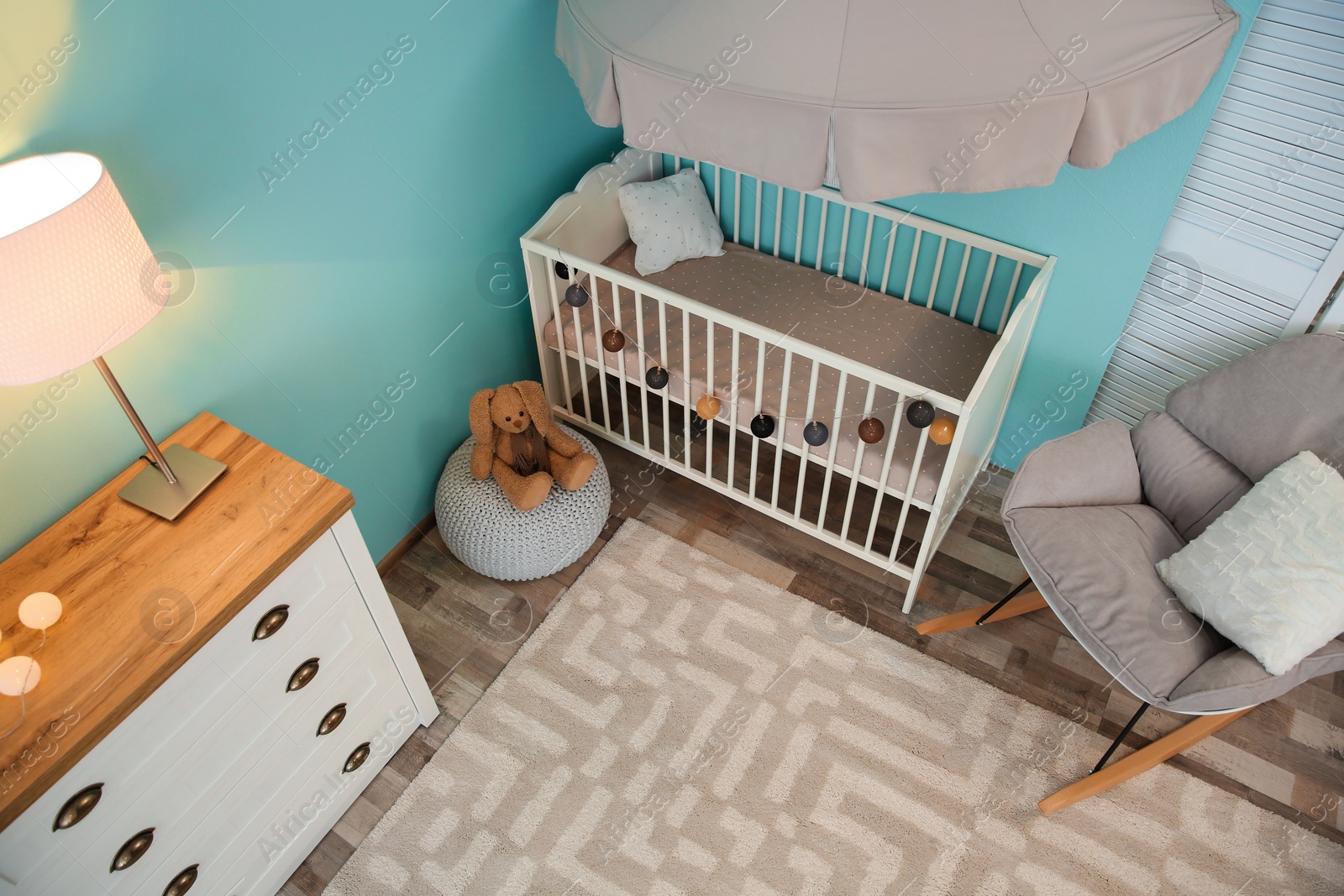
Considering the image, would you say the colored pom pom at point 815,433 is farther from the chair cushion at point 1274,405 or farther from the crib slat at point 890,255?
the chair cushion at point 1274,405

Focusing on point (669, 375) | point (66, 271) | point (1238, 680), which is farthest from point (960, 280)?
point (66, 271)

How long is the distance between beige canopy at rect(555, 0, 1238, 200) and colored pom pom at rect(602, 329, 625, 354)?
2.57ft

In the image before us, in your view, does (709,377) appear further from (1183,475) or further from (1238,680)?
(1238,680)

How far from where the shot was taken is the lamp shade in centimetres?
118

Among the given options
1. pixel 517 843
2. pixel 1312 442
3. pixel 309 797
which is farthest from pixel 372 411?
pixel 1312 442

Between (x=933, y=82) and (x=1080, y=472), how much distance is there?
1.02 metres

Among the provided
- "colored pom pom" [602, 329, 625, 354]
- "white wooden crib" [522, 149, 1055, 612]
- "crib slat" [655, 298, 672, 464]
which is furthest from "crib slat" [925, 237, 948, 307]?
"colored pom pom" [602, 329, 625, 354]

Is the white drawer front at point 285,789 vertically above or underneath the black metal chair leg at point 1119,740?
above

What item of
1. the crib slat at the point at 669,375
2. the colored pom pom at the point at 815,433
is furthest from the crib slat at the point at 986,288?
the crib slat at the point at 669,375

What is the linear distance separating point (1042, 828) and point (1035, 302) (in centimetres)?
125

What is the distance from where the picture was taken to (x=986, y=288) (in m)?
2.39

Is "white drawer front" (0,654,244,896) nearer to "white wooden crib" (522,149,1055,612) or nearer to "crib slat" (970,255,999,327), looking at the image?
"white wooden crib" (522,149,1055,612)

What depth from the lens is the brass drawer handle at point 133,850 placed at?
1519mm

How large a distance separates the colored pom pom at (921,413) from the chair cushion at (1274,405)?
0.68 metres
